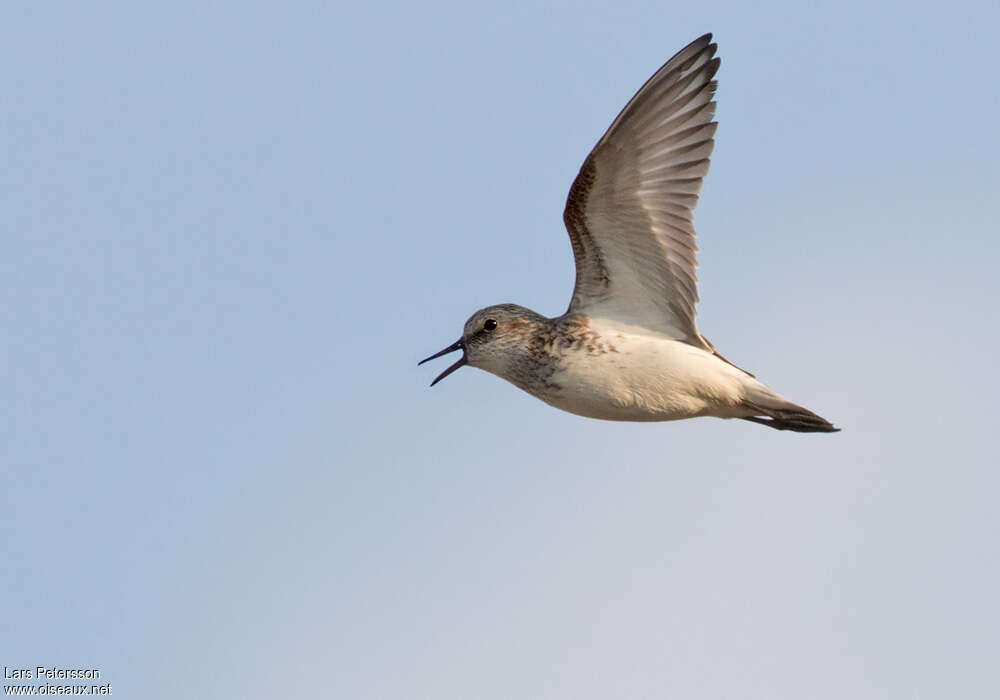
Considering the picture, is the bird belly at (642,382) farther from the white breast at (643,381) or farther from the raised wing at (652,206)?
the raised wing at (652,206)

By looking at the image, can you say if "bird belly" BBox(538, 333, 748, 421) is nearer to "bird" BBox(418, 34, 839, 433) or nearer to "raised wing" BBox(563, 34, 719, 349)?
"bird" BBox(418, 34, 839, 433)

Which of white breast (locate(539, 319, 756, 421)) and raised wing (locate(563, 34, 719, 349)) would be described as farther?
raised wing (locate(563, 34, 719, 349))

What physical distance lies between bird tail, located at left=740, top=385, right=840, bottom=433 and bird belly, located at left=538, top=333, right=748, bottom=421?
167mm

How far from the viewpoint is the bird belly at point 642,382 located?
17156 mm

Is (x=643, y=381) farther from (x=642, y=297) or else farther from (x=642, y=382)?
(x=642, y=297)

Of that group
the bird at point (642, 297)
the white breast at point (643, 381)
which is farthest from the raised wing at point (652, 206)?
the white breast at point (643, 381)

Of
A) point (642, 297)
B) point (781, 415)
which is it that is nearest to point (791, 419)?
point (781, 415)

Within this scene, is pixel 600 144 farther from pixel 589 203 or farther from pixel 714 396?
pixel 714 396

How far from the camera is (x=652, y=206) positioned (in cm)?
1752

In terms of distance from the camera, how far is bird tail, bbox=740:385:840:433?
17.5 meters

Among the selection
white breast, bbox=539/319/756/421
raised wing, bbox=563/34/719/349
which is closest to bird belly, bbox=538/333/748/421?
white breast, bbox=539/319/756/421

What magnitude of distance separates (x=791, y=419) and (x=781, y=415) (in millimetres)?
94

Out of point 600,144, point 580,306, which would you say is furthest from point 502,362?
point 600,144

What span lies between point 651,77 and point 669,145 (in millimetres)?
555
